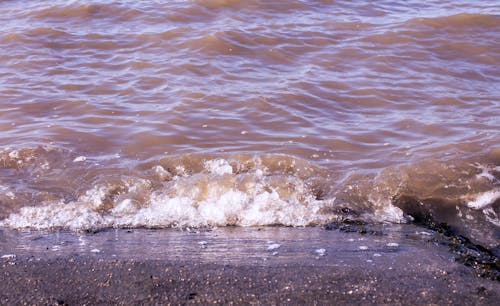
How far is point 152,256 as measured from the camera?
4.07m

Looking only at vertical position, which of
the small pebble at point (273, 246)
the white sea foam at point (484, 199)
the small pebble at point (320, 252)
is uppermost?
the small pebble at point (320, 252)

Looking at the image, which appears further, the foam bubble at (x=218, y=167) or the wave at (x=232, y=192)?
the foam bubble at (x=218, y=167)

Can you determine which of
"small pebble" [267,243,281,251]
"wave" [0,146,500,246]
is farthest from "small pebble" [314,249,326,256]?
"wave" [0,146,500,246]

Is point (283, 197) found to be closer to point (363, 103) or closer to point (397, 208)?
point (397, 208)

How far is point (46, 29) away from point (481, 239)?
8050 millimetres

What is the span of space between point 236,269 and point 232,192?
4.36 feet

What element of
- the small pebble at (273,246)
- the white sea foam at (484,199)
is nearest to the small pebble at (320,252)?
the small pebble at (273,246)

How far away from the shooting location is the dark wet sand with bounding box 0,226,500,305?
354 cm

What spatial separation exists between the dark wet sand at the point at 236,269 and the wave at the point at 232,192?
26cm

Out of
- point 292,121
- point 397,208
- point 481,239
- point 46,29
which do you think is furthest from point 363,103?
point 46,29

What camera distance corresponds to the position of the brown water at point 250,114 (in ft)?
16.5

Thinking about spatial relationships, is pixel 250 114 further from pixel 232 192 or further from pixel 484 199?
pixel 484 199

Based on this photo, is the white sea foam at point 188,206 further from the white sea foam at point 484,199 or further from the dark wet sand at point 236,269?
the white sea foam at point 484,199

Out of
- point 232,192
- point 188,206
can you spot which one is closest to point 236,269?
point 188,206
